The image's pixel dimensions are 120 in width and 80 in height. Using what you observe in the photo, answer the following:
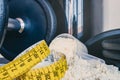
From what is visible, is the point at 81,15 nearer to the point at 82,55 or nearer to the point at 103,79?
the point at 82,55

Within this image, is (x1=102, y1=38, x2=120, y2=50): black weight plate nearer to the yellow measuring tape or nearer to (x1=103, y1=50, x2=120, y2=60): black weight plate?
(x1=103, y1=50, x2=120, y2=60): black weight plate

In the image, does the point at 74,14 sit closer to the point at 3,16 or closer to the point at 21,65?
the point at 3,16

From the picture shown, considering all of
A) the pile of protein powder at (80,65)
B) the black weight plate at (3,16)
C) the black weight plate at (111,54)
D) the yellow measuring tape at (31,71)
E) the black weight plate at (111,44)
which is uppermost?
the black weight plate at (3,16)

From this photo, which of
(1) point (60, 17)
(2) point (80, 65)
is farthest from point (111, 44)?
(1) point (60, 17)

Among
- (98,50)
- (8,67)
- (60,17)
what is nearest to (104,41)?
(98,50)

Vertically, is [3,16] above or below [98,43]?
above

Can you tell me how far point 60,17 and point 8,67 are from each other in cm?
55

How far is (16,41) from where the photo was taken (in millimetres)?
976

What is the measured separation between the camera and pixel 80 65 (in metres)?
0.55

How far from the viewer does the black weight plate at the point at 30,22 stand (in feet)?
3.14

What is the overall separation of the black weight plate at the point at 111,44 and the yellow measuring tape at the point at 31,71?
0.24 meters

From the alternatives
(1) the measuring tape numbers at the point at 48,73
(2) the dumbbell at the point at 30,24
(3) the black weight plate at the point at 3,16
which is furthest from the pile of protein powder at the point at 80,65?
(2) the dumbbell at the point at 30,24

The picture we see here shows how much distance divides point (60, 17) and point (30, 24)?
0.11 meters

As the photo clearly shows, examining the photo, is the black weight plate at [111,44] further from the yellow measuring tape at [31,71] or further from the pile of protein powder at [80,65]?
the yellow measuring tape at [31,71]
